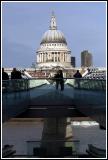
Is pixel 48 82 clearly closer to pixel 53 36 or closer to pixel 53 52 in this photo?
pixel 53 52

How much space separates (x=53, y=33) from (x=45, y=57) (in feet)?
31.0

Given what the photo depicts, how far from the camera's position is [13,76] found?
15398 mm

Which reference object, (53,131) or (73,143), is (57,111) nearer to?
(73,143)

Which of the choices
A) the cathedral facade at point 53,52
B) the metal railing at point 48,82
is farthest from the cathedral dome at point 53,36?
the metal railing at point 48,82

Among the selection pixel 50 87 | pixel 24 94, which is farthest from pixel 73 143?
pixel 24 94

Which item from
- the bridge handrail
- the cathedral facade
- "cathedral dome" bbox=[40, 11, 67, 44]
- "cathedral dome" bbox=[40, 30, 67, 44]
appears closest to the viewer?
the bridge handrail

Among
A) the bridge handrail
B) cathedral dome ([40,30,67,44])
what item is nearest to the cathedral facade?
cathedral dome ([40,30,67,44])

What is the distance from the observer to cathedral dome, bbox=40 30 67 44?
3374 inches

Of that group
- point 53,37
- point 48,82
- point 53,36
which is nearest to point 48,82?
point 48,82

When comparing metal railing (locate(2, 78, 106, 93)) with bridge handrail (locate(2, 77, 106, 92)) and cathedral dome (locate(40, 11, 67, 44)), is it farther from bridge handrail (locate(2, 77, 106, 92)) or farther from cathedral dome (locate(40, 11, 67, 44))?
cathedral dome (locate(40, 11, 67, 44))

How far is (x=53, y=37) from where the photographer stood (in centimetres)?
8731

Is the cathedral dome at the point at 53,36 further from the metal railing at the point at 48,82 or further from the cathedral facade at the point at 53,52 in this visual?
the metal railing at the point at 48,82

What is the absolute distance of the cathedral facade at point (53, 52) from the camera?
77.5 metres

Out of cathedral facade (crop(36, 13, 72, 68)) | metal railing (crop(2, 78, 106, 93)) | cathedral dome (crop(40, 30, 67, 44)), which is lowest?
metal railing (crop(2, 78, 106, 93))
